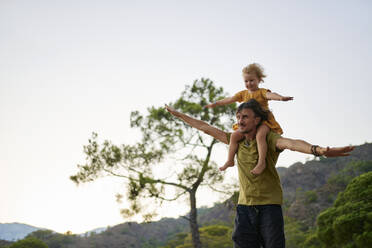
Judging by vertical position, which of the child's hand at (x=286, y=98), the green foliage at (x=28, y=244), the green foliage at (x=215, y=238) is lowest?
the green foliage at (x=215, y=238)

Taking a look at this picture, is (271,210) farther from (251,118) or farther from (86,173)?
(86,173)

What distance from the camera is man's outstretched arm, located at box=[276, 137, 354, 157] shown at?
1.65 m

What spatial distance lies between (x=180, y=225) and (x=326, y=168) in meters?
25.7

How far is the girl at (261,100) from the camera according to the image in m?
2.14

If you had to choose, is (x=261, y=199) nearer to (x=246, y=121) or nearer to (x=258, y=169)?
(x=258, y=169)

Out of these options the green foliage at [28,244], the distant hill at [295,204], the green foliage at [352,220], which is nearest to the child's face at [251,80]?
the green foliage at [352,220]

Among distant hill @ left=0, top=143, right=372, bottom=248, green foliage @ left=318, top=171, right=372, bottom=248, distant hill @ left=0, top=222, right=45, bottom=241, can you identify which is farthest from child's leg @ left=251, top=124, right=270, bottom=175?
distant hill @ left=0, top=222, right=45, bottom=241

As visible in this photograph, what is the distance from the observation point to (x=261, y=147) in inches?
85.3

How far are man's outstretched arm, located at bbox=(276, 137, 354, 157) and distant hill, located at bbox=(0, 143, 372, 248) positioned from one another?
92.6 ft

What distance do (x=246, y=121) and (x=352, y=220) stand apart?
287 inches

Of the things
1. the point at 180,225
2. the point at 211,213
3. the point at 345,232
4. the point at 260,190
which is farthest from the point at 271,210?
the point at 180,225

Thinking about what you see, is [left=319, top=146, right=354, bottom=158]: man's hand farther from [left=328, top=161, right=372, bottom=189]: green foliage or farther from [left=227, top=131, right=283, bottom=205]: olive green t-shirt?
[left=328, top=161, right=372, bottom=189]: green foliage

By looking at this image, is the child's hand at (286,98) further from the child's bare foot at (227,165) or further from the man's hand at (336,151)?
the man's hand at (336,151)

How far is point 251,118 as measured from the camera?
92.0 inches
